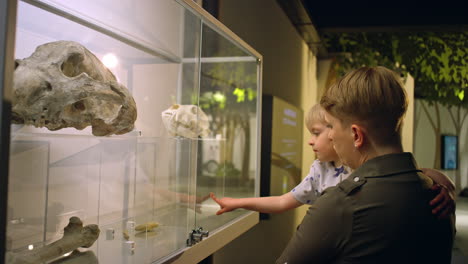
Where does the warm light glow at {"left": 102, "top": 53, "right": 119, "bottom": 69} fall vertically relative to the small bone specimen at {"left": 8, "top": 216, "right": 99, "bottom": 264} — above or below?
above

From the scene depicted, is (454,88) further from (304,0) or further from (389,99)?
(389,99)

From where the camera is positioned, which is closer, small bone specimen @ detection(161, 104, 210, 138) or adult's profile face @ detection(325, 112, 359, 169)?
adult's profile face @ detection(325, 112, 359, 169)

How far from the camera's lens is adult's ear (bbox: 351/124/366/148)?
1.19 metres

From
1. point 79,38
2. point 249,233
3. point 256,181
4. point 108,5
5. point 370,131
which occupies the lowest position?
point 249,233

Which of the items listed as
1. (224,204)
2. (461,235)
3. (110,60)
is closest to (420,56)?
(461,235)

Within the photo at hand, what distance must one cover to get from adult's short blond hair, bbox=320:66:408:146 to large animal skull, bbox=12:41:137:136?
0.64 m

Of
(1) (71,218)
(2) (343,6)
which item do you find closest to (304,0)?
(2) (343,6)

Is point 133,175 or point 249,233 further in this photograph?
point 249,233

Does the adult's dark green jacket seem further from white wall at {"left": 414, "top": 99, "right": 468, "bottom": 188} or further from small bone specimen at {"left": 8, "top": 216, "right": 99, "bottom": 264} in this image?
white wall at {"left": 414, "top": 99, "right": 468, "bottom": 188}

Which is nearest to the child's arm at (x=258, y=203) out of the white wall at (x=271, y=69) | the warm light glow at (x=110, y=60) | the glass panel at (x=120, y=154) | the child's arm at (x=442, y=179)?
the glass panel at (x=120, y=154)

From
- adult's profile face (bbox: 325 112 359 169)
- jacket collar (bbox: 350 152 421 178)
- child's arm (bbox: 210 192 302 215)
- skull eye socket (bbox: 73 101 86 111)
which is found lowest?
child's arm (bbox: 210 192 302 215)

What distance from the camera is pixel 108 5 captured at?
1271mm

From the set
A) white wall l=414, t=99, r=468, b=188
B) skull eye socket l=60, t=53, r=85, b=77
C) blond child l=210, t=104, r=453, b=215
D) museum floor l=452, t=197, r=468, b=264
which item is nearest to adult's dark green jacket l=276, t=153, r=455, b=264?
skull eye socket l=60, t=53, r=85, b=77

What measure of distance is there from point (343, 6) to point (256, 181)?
7.04 ft
